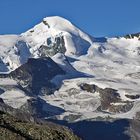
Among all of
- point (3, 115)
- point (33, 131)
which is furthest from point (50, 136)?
point (3, 115)

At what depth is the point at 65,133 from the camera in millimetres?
25516

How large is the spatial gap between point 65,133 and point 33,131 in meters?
1.14

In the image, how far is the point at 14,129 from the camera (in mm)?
25047

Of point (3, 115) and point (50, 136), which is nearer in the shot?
point (50, 136)

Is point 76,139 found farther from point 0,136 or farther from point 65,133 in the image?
point 0,136

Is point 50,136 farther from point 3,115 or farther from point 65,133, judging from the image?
point 3,115

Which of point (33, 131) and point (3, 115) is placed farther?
point (3, 115)

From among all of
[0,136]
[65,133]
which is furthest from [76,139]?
[0,136]

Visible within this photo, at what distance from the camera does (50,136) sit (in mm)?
24703

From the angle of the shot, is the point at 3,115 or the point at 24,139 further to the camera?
the point at 3,115

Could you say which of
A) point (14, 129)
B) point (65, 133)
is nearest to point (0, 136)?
point (14, 129)

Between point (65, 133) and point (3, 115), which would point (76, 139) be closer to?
point (65, 133)

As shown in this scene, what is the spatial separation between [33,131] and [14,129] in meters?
0.62

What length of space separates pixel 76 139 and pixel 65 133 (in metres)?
0.56
